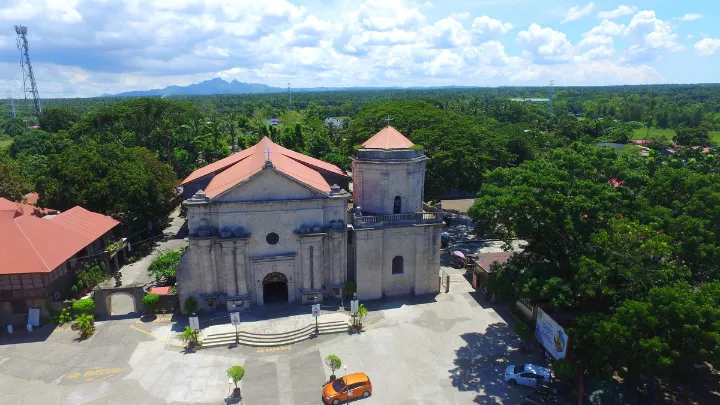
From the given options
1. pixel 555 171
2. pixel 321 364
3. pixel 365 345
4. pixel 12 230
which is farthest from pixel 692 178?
pixel 12 230

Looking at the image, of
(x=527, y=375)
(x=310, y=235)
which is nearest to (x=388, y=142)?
(x=310, y=235)

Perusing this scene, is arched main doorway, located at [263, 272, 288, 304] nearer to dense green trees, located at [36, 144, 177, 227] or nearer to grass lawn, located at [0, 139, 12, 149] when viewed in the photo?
dense green trees, located at [36, 144, 177, 227]

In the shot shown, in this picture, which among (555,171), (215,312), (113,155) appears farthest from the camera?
(113,155)

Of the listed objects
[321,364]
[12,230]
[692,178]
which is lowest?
[321,364]

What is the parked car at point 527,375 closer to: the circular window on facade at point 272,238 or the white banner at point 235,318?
the white banner at point 235,318

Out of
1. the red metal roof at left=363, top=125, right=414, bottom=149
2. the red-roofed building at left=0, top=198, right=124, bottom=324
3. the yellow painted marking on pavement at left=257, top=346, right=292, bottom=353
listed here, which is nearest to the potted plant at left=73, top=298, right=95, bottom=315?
the red-roofed building at left=0, top=198, right=124, bottom=324

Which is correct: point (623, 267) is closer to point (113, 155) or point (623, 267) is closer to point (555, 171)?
point (555, 171)

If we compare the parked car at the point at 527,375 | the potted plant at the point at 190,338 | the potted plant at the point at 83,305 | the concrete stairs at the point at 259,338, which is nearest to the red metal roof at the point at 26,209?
the potted plant at the point at 83,305
